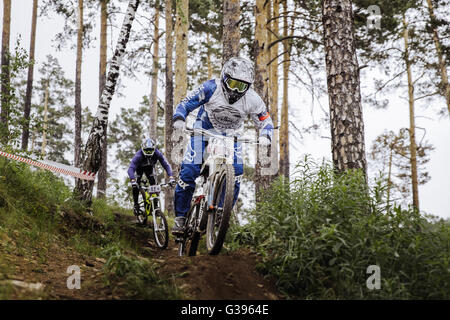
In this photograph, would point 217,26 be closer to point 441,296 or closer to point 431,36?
point 431,36

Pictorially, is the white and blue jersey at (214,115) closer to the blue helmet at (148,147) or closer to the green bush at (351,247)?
the green bush at (351,247)

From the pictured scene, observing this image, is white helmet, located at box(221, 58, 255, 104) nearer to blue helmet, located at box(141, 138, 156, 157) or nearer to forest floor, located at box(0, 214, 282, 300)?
forest floor, located at box(0, 214, 282, 300)

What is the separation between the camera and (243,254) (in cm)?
402

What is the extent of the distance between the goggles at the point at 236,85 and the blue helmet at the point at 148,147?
402 centimetres

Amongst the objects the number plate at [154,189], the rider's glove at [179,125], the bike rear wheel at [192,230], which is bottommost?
the bike rear wheel at [192,230]

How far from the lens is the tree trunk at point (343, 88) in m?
→ 5.10

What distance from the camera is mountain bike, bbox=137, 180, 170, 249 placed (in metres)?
7.29

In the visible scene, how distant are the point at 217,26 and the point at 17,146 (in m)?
13.9

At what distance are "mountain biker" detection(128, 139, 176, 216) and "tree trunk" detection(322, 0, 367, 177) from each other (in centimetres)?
417

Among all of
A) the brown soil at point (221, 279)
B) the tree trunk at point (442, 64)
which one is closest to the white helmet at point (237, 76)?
the brown soil at point (221, 279)

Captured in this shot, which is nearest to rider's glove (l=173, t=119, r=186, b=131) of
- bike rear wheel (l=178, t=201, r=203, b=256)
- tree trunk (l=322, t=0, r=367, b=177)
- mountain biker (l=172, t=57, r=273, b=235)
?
mountain biker (l=172, t=57, r=273, b=235)

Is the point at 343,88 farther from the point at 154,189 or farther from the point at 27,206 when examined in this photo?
the point at 27,206

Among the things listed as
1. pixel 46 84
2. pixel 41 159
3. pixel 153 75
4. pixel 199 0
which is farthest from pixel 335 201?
pixel 46 84

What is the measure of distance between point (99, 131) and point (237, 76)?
3.99 m
